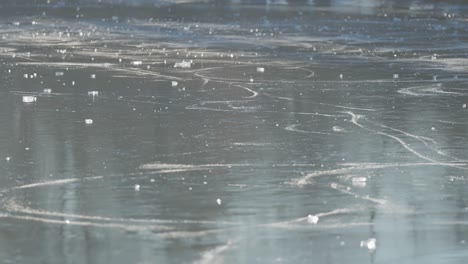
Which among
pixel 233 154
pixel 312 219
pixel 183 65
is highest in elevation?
pixel 312 219

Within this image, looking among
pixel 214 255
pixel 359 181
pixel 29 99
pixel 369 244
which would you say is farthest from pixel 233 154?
pixel 29 99

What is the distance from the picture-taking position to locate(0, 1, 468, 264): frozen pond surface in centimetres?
892

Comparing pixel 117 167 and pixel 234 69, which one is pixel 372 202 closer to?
pixel 117 167

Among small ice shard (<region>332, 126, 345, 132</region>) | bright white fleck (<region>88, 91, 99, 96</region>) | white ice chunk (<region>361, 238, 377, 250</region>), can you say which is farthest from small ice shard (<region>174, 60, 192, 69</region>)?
white ice chunk (<region>361, 238, 377, 250</region>)

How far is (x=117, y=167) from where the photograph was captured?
39.7ft

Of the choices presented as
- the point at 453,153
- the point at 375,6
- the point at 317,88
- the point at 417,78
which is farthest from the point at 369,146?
the point at 375,6

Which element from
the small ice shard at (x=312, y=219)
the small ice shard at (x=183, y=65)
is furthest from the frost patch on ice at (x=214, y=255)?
the small ice shard at (x=183, y=65)

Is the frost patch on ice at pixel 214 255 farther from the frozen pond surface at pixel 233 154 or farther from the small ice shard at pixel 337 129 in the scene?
the small ice shard at pixel 337 129

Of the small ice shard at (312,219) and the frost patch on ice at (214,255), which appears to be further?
the small ice shard at (312,219)

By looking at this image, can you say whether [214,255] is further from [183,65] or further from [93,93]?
[183,65]

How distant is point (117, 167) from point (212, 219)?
8.52 ft

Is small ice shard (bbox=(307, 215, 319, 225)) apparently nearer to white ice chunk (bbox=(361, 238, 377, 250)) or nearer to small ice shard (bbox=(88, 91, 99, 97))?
white ice chunk (bbox=(361, 238, 377, 250))

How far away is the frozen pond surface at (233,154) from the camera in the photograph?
8922 millimetres

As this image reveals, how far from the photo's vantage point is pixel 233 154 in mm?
12977
